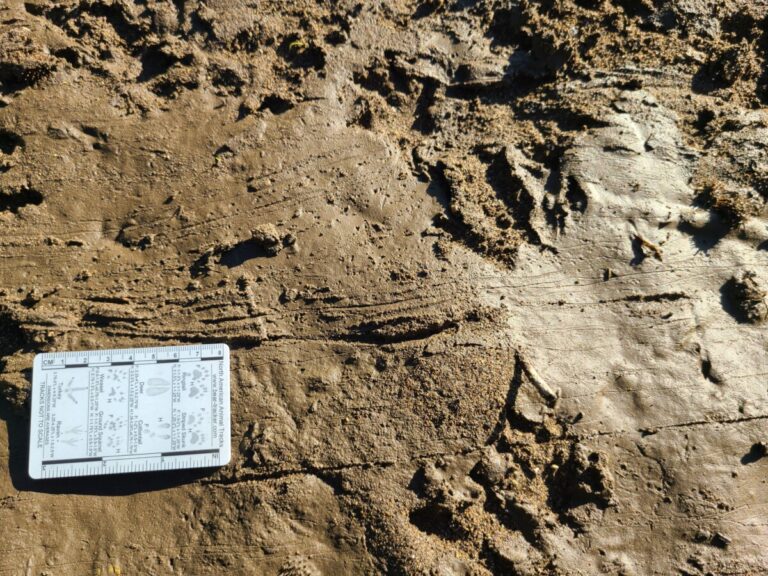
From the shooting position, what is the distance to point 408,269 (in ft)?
10.5

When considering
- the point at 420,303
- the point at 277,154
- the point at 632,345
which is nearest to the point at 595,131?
the point at 632,345

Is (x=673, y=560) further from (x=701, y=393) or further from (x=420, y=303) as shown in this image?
(x=420, y=303)

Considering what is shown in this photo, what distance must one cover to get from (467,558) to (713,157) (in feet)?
9.43

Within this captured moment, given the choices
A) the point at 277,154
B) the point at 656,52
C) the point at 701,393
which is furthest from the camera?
the point at 656,52

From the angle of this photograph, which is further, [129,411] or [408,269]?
[408,269]

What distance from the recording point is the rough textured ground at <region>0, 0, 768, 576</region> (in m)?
2.96

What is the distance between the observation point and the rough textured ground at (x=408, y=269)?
9.70ft

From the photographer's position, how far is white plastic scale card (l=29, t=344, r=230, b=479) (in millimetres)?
2967

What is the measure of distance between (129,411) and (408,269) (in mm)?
1808

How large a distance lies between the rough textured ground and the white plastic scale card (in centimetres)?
10

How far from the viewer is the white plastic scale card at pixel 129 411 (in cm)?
297

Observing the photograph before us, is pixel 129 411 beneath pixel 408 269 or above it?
beneath

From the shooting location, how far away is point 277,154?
3336 millimetres

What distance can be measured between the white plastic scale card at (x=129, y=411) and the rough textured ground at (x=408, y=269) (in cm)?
10
